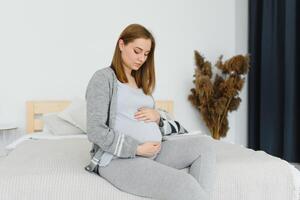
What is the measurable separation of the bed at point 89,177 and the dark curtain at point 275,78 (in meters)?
1.79

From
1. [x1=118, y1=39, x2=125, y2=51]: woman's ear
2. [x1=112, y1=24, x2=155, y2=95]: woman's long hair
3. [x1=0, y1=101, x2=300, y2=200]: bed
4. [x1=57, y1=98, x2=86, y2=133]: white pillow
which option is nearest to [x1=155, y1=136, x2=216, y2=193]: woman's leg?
[x1=0, y1=101, x2=300, y2=200]: bed

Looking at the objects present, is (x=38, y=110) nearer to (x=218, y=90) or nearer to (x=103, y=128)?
(x=218, y=90)

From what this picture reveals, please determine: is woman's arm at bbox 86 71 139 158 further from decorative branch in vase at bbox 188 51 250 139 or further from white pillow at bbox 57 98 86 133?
decorative branch in vase at bbox 188 51 250 139

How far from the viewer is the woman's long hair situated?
167 centimetres

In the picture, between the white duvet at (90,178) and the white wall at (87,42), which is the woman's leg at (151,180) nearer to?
the white duvet at (90,178)

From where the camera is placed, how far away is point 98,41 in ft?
12.1

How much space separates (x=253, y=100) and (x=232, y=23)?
2.81 ft

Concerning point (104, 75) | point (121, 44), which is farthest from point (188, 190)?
point (121, 44)

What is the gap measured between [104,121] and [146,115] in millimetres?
220

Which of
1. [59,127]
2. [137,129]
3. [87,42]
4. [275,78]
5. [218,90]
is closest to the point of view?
[137,129]

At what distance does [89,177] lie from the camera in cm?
157

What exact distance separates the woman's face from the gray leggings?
1.23ft

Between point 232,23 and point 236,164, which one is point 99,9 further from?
point 236,164

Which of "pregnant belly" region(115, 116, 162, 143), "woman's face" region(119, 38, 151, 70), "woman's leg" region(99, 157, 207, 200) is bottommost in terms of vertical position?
"woman's leg" region(99, 157, 207, 200)
